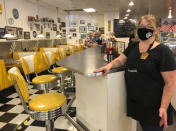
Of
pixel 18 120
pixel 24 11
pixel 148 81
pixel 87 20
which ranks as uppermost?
pixel 87 20

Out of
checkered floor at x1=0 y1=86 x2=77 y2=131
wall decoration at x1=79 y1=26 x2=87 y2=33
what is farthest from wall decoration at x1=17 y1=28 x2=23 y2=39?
wall decoration at x1=79 y1=26 x2=87 y2=33

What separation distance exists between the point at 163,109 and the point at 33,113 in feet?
3.80

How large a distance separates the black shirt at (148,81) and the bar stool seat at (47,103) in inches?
28.5

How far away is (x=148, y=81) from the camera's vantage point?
1068mm

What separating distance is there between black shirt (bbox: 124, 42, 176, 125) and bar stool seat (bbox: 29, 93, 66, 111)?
724 millimetres

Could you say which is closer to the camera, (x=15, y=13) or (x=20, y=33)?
(x=15, y=13)

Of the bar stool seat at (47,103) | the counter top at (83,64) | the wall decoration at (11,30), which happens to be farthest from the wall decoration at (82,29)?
the bar stool seat at (47,103)

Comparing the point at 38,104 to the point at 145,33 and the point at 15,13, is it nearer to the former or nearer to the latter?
the point at 145,33

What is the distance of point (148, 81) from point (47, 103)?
0.97 meters

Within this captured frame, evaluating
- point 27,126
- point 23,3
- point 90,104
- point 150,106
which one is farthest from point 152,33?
point 23,3

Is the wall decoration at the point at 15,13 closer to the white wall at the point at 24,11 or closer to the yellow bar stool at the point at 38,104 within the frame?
the white wall at the point at 24,11

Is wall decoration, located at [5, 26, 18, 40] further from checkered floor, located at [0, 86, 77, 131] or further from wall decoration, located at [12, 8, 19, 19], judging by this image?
checkered floor, located at [0, 86, 77, 131]

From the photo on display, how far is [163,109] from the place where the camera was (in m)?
1.04

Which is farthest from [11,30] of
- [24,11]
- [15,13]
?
[24,11]
